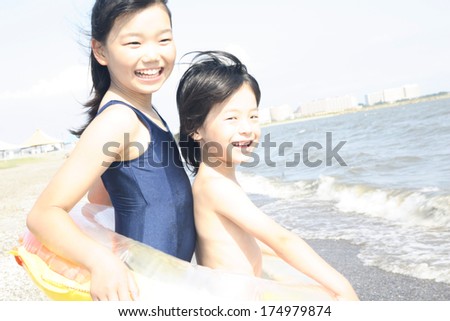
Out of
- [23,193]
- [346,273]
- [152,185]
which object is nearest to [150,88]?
[152,185]

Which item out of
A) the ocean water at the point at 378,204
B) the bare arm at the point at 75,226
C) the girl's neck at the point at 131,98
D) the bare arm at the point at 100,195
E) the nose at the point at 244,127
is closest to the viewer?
the bare arm at the point at 75,226

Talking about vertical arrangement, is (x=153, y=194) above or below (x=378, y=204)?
above

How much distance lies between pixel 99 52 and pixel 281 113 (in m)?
119

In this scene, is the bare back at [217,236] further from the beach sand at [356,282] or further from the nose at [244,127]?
the beach sand at [356,282]

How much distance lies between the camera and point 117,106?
2070 millimetres

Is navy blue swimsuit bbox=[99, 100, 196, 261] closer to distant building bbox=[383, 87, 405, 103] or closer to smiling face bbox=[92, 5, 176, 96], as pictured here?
smiling face bbox=[92, 5, 176, 96]

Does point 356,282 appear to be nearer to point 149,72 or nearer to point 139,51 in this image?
point 149,72

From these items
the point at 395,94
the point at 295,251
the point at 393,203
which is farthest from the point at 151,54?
the point at 395,94

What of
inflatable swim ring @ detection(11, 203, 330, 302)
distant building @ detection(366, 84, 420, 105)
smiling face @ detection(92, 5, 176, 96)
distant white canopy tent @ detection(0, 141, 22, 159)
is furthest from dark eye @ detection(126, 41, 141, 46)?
distant building @ detection(366, 84, 420, 105)

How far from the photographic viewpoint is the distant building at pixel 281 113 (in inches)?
4575

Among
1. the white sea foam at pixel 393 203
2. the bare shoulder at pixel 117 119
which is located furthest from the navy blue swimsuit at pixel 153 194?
the white sea foam at pixel 393 203

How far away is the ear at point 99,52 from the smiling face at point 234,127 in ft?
1.78

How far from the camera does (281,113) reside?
392 ft

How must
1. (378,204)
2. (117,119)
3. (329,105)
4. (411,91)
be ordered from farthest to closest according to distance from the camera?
(329,105) < (411,91) < (378,204) < (117,119)
